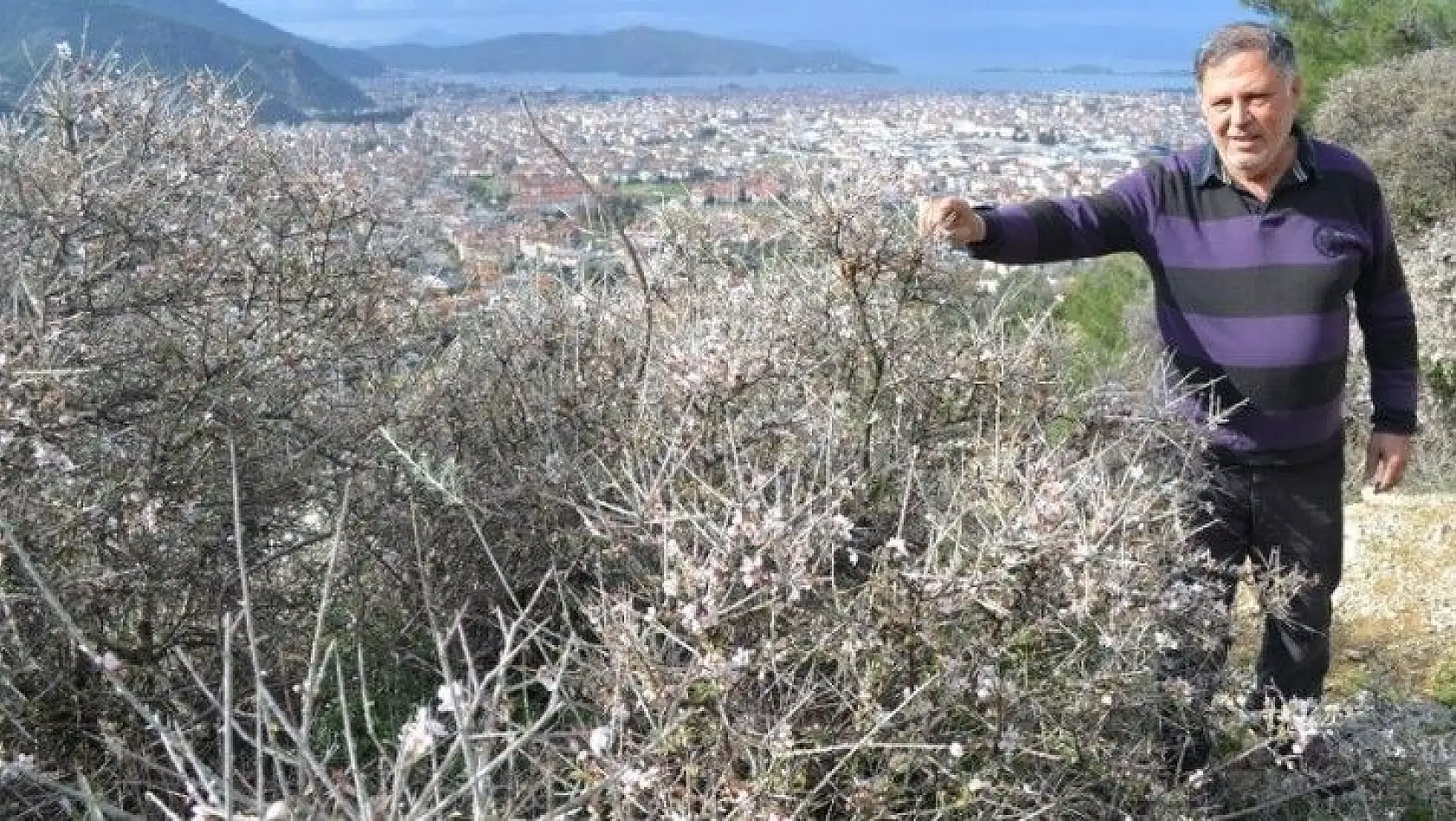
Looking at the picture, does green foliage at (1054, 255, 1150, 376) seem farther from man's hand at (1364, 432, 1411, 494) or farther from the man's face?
the man's face

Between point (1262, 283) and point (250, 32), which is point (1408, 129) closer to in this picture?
point (1262, 283)

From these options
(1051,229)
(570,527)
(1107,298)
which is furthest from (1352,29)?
(570,527)

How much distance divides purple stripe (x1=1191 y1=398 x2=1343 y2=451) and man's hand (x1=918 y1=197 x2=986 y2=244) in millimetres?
704

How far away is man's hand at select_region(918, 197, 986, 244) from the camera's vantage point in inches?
105

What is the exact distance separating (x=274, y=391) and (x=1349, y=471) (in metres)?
7.82

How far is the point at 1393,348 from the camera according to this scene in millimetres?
3203

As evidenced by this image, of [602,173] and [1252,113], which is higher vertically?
[1252,113]

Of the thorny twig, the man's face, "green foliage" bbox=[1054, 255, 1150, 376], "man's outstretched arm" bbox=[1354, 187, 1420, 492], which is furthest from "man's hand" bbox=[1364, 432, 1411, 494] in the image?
"green foliage" bbox=[1054, 255, 1150, 376]

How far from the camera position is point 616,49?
61531mm

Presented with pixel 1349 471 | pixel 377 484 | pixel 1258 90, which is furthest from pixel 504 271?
pixel 1349 471

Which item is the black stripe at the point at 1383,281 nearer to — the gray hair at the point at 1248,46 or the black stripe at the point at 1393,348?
the black stripe at the point at 1393,348

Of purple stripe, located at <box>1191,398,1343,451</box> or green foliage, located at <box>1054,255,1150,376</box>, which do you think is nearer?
purple stripe, located at <box>1191,398,1343,451</box>

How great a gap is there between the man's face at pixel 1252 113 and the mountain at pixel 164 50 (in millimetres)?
2518

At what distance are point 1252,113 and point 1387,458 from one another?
1.10 m
